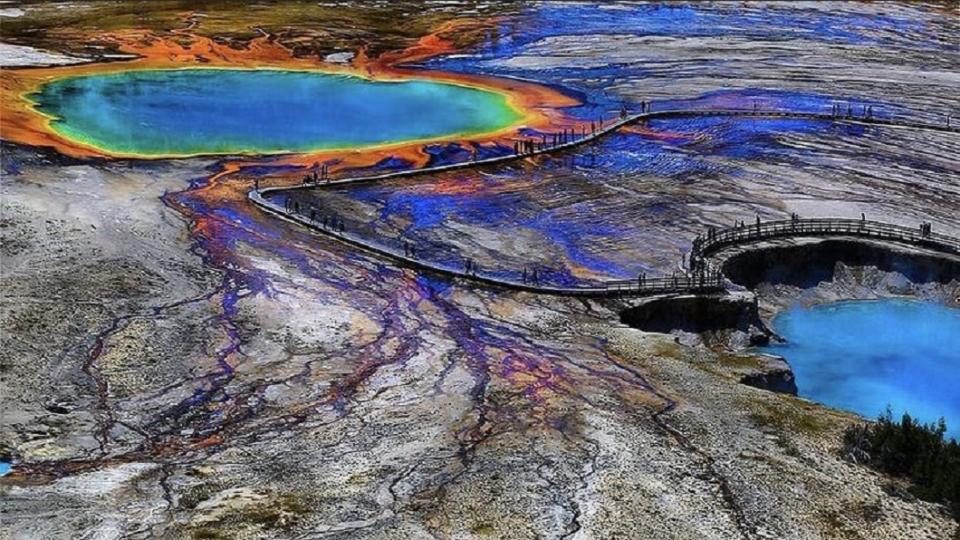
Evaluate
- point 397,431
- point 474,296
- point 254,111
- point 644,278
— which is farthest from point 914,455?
point 254,111

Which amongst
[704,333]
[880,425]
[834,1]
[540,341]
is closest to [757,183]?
[704,333]

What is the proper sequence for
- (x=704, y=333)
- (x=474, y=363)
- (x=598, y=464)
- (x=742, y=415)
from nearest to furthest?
(x=598, y=464), (x=742, y=415), (x=474, y=363), (x=704, y=333)

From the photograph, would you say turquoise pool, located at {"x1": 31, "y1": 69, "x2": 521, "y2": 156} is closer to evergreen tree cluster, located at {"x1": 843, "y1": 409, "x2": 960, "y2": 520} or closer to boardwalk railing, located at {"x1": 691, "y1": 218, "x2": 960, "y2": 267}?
boardwalk railing, located at {"x1": 691, "y1": 218, "x2": 960, "y2": 267}

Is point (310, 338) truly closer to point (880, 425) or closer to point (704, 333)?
point (704, 333)

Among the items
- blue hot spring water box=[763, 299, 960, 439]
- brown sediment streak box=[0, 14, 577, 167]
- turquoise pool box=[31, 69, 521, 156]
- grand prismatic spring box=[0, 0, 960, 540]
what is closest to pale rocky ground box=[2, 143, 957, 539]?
grand prismatic spring box=[0, 0, 960, 540]

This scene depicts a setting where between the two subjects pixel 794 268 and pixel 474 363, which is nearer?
pixel 474 363

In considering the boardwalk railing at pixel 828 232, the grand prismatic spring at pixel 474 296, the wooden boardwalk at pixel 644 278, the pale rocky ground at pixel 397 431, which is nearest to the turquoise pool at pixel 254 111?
the grand prismatic spring at pixel 474 296

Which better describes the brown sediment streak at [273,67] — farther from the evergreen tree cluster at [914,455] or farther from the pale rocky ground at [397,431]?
the evergreen tree cluster at [914,455]

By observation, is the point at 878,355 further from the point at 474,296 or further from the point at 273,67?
the point at 273,67
